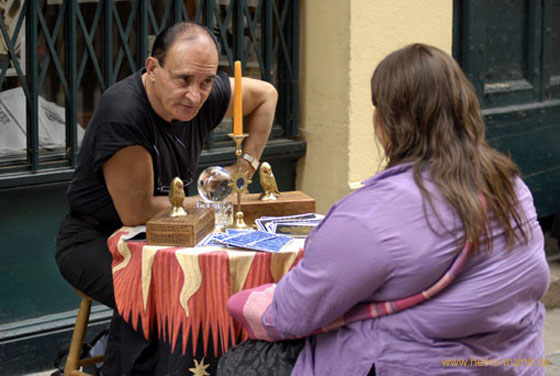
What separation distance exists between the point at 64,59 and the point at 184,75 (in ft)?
4.17

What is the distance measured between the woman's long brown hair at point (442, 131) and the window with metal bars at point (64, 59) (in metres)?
2.08

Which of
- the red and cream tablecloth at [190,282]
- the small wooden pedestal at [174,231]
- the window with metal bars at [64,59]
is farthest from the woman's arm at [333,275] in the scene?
the window with metal bars at [64,59]

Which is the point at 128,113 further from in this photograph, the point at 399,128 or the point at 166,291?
the point at 399,128

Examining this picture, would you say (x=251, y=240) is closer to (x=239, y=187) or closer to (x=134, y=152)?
(x=239, y=187)

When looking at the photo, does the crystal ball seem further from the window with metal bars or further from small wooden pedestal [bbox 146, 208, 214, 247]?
the window with metal bars

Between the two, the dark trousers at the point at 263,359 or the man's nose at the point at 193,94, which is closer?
the dark trousers at the point at 263,359

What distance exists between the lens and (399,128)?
203 cm

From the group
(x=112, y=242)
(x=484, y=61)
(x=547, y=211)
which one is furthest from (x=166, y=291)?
(x=547, y=211)

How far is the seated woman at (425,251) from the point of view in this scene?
1.92 meters

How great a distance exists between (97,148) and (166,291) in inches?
20.9

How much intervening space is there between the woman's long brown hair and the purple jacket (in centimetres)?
4

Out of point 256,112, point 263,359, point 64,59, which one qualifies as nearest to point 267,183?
point 256,112

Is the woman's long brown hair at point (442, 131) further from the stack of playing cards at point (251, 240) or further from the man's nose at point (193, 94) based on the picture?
the man's nose at point (193, 94)

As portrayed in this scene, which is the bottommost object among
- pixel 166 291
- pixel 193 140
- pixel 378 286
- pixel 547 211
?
pixel 547 211
